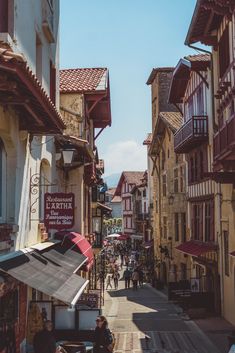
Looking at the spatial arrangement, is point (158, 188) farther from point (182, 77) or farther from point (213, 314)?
point (213, 314)

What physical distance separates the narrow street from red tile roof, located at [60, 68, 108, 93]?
948cm

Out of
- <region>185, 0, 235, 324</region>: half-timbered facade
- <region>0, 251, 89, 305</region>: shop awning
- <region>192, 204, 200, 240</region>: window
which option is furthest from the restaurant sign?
<region>192, 204, 200, 240</region>: window

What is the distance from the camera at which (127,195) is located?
84.5 m

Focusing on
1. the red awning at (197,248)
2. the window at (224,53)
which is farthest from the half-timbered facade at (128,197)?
the window at (224,53)

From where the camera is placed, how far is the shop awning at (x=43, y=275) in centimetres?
870

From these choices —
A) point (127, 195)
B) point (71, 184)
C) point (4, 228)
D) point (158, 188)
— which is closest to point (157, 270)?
point (158, 188)

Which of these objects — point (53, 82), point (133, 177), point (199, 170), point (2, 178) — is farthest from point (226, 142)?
point (133, 177)

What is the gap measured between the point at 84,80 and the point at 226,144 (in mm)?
9622

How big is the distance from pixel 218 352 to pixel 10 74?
11944mm

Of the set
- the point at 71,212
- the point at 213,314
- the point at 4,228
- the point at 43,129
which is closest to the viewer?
the point at 4,228

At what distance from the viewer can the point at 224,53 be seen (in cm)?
2147

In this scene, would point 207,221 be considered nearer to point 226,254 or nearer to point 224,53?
point 226,254

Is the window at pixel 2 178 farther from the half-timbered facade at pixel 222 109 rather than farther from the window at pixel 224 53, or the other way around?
the window at pixel 224 53

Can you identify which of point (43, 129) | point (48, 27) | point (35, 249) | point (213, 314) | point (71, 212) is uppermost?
point (48, 27)
